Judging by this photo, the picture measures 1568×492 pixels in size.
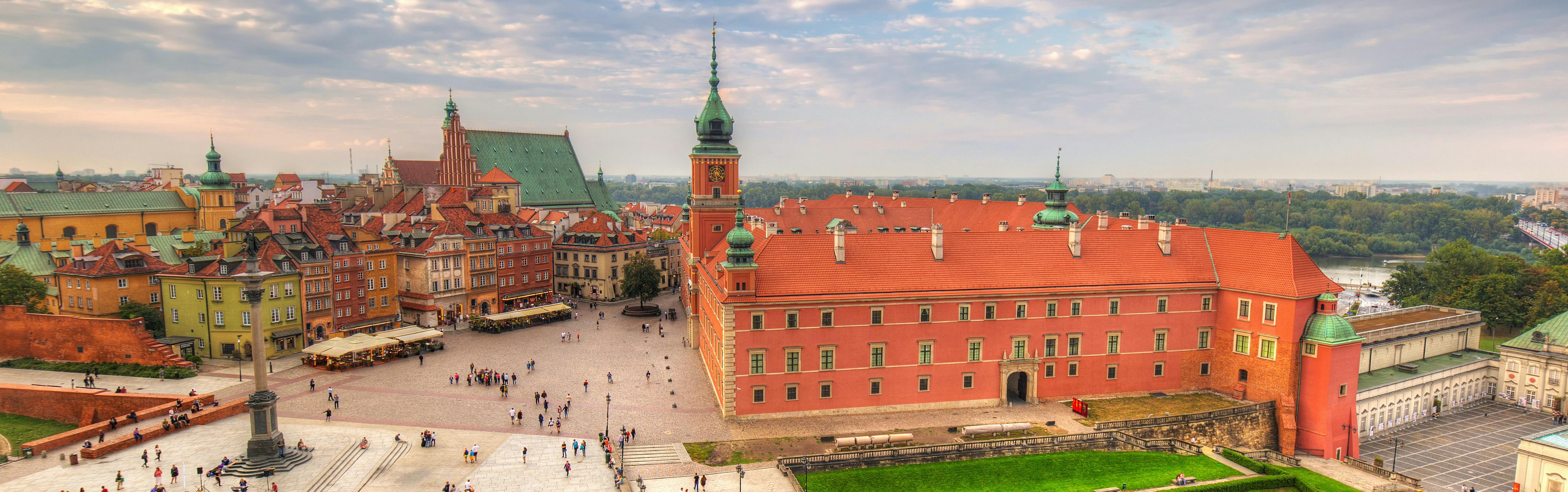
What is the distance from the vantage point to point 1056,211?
73.6m

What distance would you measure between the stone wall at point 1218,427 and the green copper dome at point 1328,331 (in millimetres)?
4703

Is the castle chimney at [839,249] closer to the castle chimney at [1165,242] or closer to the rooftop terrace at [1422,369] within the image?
Result: the castle chimney at [1165,242]

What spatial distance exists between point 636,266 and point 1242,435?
5585 cm

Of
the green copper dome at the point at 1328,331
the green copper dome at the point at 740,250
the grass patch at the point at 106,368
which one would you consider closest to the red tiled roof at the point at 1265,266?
the green copper dome at the point at 1328,331

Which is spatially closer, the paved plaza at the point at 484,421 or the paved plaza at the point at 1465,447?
the paved plaza at the point at 484,421

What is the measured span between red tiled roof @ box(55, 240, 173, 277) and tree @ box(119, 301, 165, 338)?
8.18 ft

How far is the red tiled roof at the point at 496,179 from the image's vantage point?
4277 inches

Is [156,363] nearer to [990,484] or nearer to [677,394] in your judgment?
[677,394]

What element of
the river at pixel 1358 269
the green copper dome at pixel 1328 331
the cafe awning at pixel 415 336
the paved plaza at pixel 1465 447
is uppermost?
the green copper dome at pixel 1328 331

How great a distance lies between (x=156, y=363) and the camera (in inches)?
2167

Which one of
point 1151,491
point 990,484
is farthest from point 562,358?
point 1151,491

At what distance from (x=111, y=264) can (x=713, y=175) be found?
46189 mm

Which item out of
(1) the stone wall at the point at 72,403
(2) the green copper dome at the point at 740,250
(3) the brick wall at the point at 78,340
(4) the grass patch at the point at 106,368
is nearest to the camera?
(2) the green copper dome at the point at 740,250

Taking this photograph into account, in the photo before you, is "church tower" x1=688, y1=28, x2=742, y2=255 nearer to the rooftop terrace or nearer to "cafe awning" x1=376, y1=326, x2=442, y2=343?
"cafe awning" x1=376, y1=326, x2=442, y2=343
